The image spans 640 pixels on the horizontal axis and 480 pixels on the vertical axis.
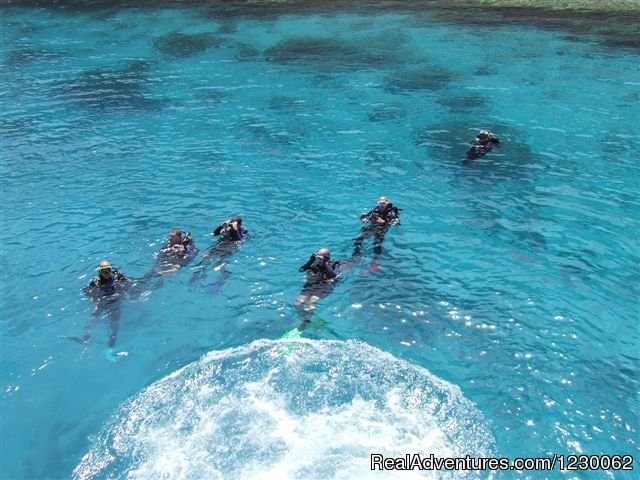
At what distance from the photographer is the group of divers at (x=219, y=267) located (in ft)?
48.3

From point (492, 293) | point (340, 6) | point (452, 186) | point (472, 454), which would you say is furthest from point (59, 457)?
point (340, 6)

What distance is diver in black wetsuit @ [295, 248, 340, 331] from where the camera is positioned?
14875 mm

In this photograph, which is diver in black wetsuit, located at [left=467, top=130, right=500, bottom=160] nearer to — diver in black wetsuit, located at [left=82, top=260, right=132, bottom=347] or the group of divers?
the group of divers

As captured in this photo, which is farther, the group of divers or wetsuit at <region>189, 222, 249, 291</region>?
wetsuit at <region>189, 222, 249, 291</region>

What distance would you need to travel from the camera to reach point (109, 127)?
1000 inches

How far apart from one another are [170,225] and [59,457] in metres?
8.67

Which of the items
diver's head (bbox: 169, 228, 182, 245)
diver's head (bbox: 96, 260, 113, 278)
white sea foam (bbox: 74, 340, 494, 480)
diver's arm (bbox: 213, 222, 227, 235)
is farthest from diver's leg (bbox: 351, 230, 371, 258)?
diver's head (bbox: 96, 260, 113, 278)

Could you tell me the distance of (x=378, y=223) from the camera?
17250 millimetres

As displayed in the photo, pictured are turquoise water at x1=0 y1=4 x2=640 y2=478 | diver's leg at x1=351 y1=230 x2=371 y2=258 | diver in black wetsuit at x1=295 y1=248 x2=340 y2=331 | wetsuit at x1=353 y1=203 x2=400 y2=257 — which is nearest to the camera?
turquoise water at x1=0 y1=4 x2=640 y2=478

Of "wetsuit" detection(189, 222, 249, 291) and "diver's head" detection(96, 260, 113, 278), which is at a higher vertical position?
"diver's head" detection(96, 260, 113, 278)

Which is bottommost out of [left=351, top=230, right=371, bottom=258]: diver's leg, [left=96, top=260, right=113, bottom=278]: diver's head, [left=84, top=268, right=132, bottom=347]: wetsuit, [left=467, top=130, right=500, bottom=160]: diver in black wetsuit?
[left=84, top=268, right=132, bottom=347]: wetsuit

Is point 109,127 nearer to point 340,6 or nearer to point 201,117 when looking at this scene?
point 201,117

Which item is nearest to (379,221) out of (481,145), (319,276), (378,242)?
(378,242)

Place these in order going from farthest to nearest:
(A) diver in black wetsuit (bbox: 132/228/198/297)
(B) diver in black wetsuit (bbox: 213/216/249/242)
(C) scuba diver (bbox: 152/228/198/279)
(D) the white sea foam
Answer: (B) diver in black wetsuit (bbox: 213/216/249/242), (C) scuba diver (bbox: 152/228/198/279), (A) diver in black wetsuit (bbox: 132/228/198/297), (D) the white sea foam
